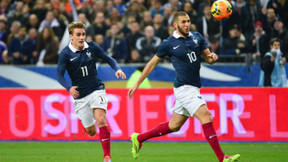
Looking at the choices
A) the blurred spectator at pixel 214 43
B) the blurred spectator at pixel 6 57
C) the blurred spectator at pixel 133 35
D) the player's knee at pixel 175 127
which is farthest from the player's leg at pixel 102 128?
the blurred spectator at pixel 6 57

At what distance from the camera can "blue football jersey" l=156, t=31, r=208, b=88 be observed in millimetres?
9273

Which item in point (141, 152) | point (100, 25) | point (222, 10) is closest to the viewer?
point (222, 10)

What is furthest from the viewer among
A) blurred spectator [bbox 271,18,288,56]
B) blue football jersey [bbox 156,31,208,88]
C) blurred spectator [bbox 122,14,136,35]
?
blurred spectator [bbox 122,14,136,35]

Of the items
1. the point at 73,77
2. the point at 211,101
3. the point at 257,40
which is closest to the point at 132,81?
the point at 211,101

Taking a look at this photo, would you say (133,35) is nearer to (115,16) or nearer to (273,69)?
(115,16)

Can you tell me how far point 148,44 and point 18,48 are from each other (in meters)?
4.53

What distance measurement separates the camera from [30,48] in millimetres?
18953

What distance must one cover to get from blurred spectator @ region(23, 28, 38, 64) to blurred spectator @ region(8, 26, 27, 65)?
103mm

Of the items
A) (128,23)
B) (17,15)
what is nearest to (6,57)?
(17,15)

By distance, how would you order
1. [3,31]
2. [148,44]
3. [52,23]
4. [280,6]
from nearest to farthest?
[280,6] → [148,44] → [52,23] → [3,31]

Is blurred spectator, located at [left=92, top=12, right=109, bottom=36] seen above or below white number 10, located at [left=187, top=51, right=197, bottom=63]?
above

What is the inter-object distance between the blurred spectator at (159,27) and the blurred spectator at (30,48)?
13.6 ft

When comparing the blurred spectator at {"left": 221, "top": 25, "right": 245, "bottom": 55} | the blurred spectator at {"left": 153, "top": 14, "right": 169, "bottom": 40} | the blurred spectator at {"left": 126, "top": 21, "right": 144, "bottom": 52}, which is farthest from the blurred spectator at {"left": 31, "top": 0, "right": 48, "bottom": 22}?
the blurred spectator at {"left": 221, "top": 25, "right": 245, "bottom": 55}

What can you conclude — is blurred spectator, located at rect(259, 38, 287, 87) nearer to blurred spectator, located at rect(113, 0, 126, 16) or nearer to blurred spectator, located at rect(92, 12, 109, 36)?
blurred spectator, located at rect(92, 12, 109, 36)
